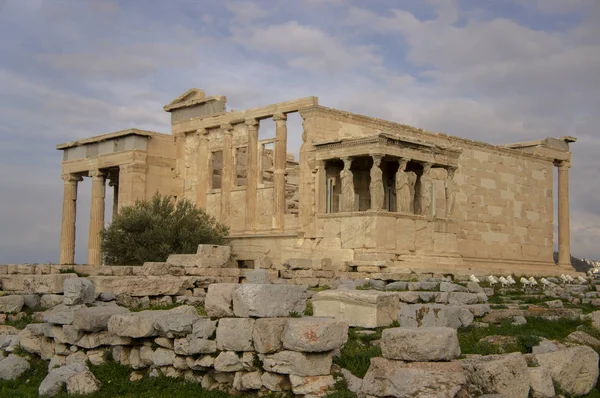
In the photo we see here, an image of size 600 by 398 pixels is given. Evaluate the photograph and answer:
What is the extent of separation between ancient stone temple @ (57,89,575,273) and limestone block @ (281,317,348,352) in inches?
509

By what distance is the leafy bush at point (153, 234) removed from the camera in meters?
23.4

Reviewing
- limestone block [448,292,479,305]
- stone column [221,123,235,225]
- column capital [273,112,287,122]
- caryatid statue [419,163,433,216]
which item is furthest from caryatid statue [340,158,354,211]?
limestone block [448,292,479,305]

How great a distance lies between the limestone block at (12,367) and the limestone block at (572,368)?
646cm

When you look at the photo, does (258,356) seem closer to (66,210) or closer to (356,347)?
(356,347)

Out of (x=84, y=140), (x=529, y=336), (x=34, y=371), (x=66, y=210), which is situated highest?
(x=84, y=140)

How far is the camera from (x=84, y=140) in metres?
30.5

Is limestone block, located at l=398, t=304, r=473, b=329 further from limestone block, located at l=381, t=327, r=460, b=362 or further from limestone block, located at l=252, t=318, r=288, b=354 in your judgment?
limestone block, located at l=381, t=327, r=460, b=362

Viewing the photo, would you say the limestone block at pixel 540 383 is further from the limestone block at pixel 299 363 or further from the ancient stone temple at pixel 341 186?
the ancient stone temple at pixel 341 186

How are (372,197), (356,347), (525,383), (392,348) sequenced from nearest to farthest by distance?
(392,348), (525,383), (356,347), (372,197)

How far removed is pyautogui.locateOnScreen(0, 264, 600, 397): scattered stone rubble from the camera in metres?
7.05

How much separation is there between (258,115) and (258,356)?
19210 mm

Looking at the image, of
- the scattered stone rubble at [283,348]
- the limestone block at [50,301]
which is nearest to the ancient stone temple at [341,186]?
the limestone block at [50,301]

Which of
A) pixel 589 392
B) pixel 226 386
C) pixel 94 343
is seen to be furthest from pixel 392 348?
pixel 94 343

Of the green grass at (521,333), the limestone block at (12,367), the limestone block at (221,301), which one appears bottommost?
the limestone block at (12,367)
